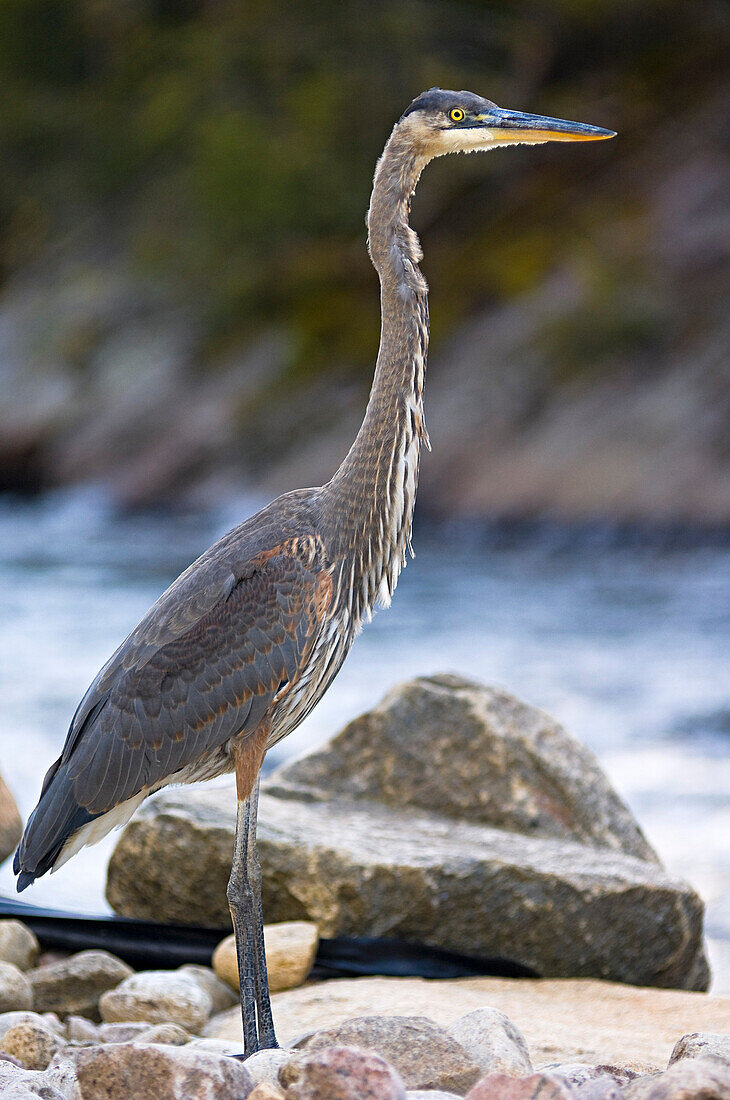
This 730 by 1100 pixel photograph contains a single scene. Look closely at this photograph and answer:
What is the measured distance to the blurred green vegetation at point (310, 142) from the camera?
618 inches

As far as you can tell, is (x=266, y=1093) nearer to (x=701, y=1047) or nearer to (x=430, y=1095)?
(x=430, y=1095)

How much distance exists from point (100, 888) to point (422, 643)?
521 cm

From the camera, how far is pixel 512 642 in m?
10.1

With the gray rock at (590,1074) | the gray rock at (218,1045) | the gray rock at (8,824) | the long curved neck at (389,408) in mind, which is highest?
the long curved neck at (389,408)

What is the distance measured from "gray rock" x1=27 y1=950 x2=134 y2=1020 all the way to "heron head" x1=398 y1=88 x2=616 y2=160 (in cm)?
268

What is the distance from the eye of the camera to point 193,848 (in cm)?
396

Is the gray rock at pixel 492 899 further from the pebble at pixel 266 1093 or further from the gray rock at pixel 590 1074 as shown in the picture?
the pebble at pixel 266 1093

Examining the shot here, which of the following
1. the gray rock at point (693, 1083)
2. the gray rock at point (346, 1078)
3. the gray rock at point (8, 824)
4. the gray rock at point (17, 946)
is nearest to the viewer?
the gray rock at point (693, 1083)

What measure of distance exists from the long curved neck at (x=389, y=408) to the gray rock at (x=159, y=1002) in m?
1.31

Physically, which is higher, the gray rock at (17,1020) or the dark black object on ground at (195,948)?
the dark black object on ground at (195,948)

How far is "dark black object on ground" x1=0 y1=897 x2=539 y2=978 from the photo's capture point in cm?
384

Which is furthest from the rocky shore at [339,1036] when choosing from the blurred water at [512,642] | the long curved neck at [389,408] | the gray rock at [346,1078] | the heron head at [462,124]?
the heron head at [462,124]

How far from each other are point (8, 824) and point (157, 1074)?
9.12 ft

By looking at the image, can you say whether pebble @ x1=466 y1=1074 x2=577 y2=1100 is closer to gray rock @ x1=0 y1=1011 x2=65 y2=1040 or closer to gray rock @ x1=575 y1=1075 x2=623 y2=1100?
gray rock @ x1=575 y1=1075 x2=623 y2=1100
